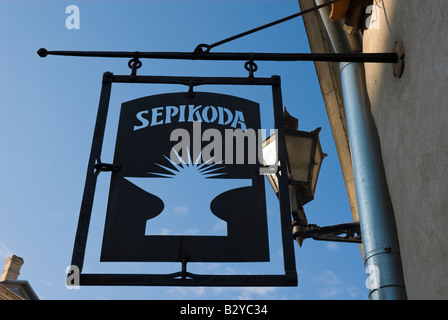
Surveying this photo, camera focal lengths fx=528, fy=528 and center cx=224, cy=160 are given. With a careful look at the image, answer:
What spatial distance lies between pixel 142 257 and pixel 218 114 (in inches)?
38.6

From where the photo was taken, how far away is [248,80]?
3.32m

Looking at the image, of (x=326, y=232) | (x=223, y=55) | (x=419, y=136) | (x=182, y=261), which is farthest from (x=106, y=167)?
(x=326, y=232)

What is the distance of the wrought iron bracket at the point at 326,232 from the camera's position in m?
4.57

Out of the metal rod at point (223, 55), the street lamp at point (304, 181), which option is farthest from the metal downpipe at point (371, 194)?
the metal rod at point (223, 55)

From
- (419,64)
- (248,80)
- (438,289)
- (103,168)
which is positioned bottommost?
(438,289)

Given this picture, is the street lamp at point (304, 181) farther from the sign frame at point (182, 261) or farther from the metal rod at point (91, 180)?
the metal rod at point (91, 180)

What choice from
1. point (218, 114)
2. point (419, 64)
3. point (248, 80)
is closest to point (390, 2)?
point (419, 64)

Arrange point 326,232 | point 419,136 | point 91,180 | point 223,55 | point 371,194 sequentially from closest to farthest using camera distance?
1. point 419,136
2. point 91,180
3. point 223,55
4. point 371,194
5. point 326,232

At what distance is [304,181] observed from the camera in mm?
4914

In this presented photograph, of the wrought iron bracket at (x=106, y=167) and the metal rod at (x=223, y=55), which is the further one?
the metal rod at (x=223, y=55)

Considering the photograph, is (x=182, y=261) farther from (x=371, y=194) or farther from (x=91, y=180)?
(x=371, y=194)

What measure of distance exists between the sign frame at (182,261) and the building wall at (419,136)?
634 mm

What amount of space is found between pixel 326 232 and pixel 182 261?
2.25 meters

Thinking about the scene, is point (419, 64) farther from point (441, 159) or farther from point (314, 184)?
point (314, 184)
